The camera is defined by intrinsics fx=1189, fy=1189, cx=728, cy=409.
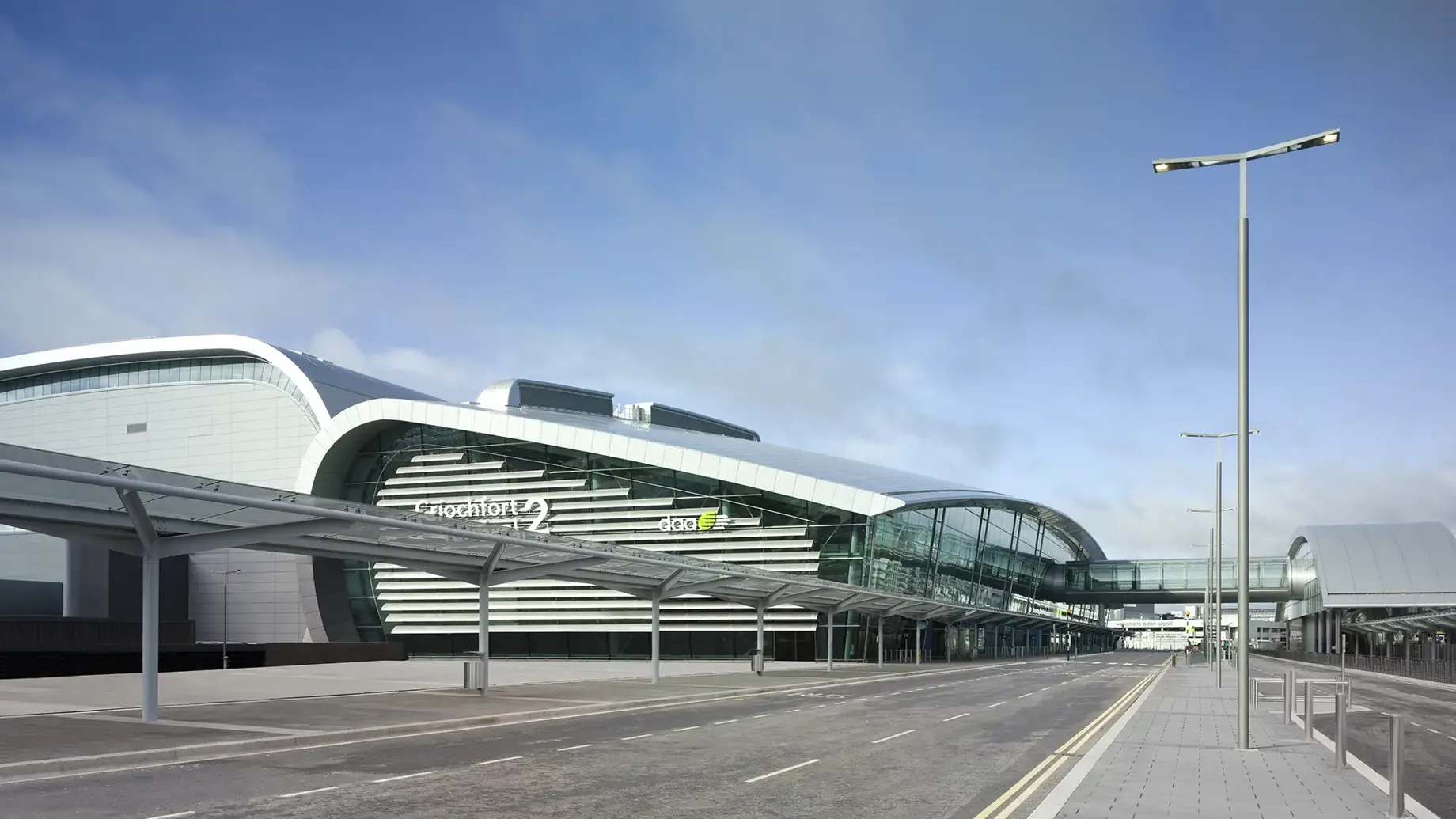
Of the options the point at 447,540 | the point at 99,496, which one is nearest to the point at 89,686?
the point at 447,540

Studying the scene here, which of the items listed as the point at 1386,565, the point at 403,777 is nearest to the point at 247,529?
the point at 403,777

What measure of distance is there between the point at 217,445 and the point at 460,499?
60.4 feet

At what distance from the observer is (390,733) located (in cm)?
2173

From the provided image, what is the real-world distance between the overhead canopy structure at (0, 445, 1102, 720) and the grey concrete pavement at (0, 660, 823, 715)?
364 centimetres

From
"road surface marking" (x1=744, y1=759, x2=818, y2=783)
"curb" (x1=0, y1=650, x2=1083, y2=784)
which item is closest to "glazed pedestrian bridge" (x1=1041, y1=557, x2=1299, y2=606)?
"curb" (x1=0, y1=650, x2=1083, y2=784)

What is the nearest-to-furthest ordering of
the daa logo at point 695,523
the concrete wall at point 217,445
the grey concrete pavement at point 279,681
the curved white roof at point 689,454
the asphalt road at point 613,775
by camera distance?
the asphalt road at point 613,775
the grey concrete pavement at point 279,681
the curved white roof at point 689,454
the daa logo at point 695,523
the concrete wall at point 217,445

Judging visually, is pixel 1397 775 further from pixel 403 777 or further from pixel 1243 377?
pixel 403 777

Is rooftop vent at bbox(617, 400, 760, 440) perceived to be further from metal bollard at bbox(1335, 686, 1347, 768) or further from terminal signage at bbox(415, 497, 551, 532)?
metal bollard at bbox(1335, 686, 1347, 768)

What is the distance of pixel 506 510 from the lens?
72.4 m

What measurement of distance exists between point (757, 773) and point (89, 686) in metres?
27.3

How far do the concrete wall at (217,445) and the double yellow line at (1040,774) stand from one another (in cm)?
6069

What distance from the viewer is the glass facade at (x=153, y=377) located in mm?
78562

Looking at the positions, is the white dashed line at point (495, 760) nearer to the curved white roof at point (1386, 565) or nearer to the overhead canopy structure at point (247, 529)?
the overhead canopy structure at point (247, 529)

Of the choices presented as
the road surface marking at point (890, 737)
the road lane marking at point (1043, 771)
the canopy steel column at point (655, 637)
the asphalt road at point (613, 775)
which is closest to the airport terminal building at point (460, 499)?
the canopy steel column at point (655, 637)
